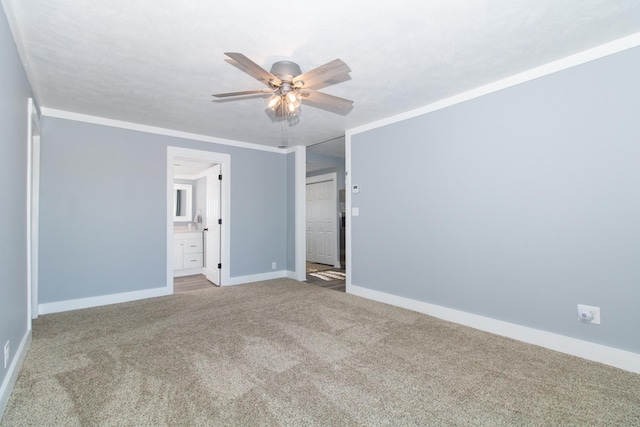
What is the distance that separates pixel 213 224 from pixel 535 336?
15.1 feet

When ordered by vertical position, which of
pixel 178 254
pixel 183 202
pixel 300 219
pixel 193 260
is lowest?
pixel 193 260

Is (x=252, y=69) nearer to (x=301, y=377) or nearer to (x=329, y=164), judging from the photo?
(x=301, y=377)

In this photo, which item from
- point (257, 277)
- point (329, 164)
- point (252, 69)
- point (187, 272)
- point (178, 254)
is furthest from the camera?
point (329, 164)

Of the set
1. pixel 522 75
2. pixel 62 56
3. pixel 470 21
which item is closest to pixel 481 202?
pixel 522 75

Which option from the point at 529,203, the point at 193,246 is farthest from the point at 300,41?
the point at 193,246

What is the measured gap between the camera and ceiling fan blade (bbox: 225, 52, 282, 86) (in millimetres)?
1766

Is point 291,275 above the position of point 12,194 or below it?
below

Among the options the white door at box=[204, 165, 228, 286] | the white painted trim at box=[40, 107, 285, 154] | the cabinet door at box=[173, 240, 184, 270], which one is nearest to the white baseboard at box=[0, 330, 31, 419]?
the white painted trim at box=[40, 107, 285, 154]

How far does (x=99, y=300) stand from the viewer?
3.73 meters

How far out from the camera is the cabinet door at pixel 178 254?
5.67m

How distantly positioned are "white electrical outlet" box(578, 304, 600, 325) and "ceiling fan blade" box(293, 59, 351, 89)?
2536 millimetres

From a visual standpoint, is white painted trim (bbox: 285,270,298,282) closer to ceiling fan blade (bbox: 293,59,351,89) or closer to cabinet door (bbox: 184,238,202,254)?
cabinet door (bbox: 184,238,202,254)

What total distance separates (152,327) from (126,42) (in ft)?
8.28

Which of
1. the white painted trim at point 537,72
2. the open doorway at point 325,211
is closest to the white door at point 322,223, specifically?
the open doorway at point 325,211
